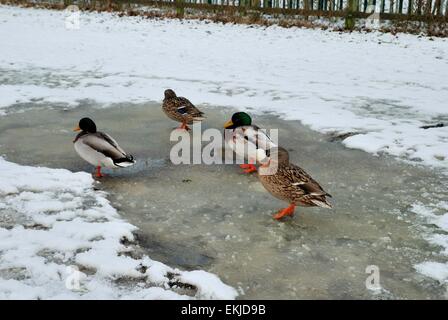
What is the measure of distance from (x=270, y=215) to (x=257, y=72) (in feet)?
23.5

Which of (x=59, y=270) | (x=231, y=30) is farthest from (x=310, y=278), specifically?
(x=231, y=30)

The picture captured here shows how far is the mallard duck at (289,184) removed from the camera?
408 cm

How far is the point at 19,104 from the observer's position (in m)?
7.73

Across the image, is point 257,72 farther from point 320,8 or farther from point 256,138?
point 320,8

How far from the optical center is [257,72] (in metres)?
11.1

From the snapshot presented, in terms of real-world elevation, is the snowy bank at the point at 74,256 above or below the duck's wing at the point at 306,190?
below

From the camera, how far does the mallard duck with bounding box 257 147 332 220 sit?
13.4 ft

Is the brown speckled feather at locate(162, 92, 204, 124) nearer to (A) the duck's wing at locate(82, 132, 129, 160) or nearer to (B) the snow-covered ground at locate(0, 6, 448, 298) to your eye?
(B) the snow-covered ground at locate(0, 6, 448, 298)

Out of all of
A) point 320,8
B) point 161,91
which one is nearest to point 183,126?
point 161,91

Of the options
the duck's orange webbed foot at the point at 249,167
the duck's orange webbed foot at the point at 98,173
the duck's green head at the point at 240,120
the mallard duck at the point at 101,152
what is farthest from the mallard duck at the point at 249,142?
the duck's orange webbed foot at the point at 98,173

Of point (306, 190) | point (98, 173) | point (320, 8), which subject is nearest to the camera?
point (306, 190)

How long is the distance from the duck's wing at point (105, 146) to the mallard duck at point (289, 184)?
143cm

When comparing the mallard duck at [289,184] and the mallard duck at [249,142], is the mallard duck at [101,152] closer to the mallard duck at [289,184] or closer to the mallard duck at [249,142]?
the mallard duck at [249,142]
